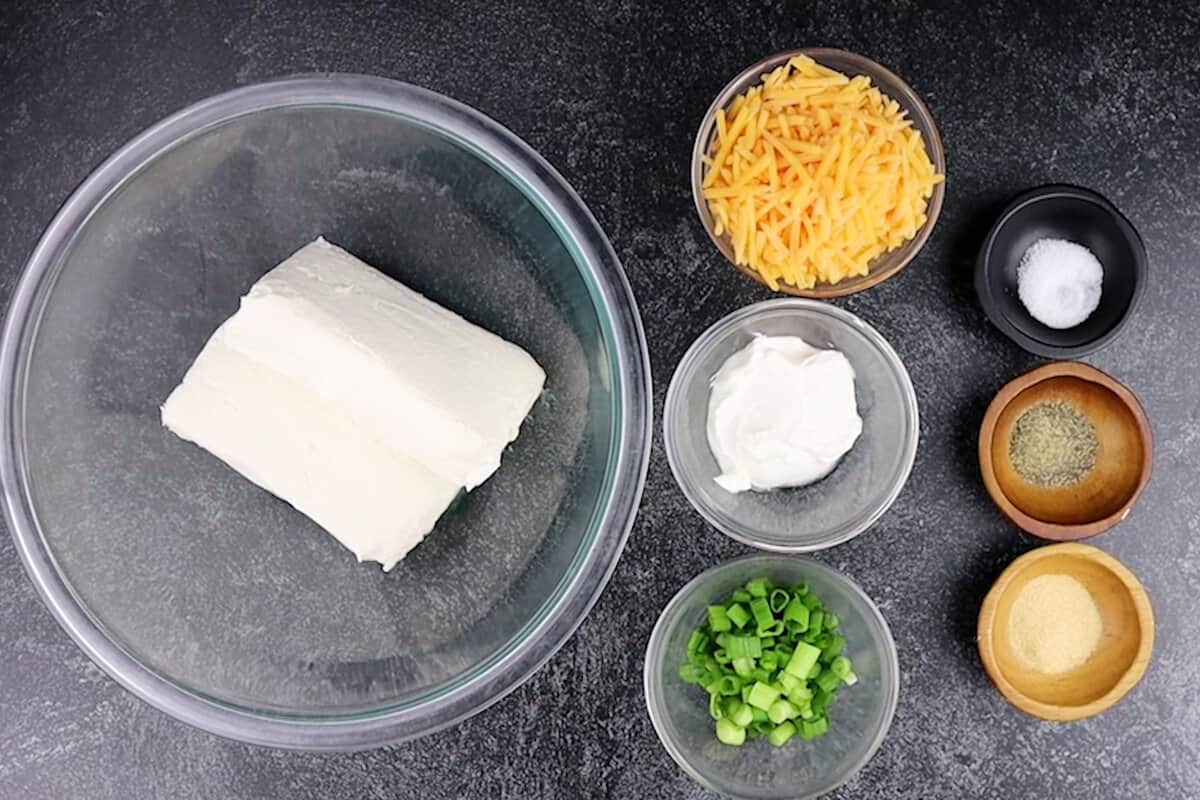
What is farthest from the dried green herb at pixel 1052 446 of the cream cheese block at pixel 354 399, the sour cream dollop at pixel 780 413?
the cream cheese block at pixel 354 399

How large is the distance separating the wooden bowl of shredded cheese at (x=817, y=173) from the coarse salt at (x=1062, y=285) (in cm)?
18

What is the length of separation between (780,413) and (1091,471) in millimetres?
470

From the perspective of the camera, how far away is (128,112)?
1952 mm

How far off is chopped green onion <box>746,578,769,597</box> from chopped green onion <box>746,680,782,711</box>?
124mm

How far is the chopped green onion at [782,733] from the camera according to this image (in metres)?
1.91

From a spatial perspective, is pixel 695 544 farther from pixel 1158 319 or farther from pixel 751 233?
pixel 1158 319

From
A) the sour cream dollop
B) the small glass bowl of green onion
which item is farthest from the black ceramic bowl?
the small glass bowl of green onion

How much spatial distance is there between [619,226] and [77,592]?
3.00 feet

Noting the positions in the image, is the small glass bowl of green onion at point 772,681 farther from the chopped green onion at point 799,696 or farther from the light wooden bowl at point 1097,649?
the light wooden bowl at point 1097,649

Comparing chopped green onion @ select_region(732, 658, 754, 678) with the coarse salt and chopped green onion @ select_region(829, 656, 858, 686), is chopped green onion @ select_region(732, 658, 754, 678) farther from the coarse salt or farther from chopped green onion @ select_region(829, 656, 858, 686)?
the coarse salt

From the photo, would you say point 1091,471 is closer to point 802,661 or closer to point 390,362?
point 802,661

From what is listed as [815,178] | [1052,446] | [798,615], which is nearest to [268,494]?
[798,615]

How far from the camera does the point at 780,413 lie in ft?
6.10

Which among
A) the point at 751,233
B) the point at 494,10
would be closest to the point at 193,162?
the point at 494,10
